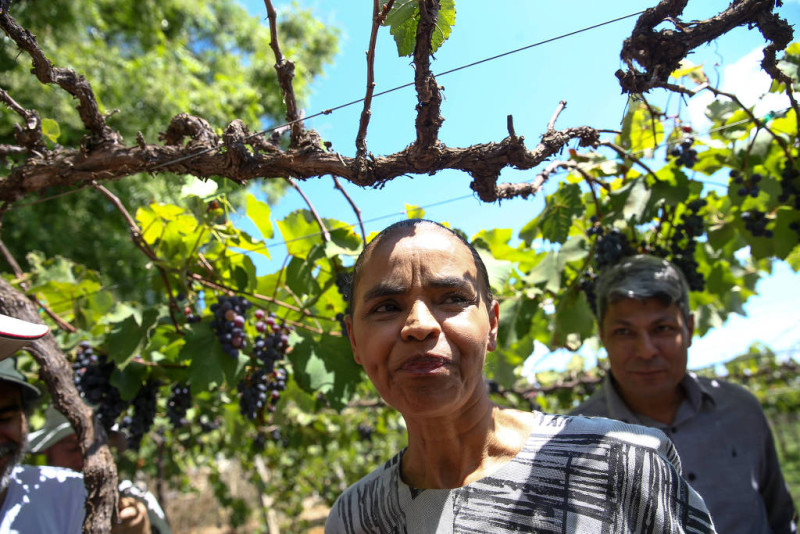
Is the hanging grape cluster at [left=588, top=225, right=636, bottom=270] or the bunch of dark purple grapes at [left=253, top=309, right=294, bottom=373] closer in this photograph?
the bunch of dark purple grapes at [left=253, top=309, right=294, bottom=373]

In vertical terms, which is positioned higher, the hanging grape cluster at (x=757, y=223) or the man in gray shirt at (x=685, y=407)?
the hanging grape cluster at (x=757, y=223)

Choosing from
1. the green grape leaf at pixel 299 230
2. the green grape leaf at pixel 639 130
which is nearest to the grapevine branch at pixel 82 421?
the green grape leaf at pixel 299 230

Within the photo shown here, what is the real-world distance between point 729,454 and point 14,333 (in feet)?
7.82

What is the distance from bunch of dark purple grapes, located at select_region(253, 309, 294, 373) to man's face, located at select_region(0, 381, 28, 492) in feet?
A: 3.13

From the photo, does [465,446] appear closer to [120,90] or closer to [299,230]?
[299,230]

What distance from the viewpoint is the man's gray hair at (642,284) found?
219 centimetres

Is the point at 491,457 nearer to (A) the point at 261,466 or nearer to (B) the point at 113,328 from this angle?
(B) the point at 113,328

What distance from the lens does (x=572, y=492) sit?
3.74 feet

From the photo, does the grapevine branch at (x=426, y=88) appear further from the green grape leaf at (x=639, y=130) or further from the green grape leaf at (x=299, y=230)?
the green grape leaf at (x=639, y=130)

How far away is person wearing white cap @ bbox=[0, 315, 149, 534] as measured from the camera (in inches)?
82.7

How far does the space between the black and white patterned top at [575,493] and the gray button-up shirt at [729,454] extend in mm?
1042

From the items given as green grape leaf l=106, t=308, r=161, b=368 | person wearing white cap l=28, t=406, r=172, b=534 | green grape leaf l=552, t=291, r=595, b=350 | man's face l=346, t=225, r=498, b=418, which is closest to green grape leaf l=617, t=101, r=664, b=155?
green grape leaf l=552, t=291, r=595, b=350

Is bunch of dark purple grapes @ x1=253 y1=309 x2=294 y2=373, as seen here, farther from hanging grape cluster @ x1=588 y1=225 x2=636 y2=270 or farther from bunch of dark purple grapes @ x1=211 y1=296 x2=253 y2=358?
hanging grape cluster @ x1=588 y1=225 x2=636 y2=270

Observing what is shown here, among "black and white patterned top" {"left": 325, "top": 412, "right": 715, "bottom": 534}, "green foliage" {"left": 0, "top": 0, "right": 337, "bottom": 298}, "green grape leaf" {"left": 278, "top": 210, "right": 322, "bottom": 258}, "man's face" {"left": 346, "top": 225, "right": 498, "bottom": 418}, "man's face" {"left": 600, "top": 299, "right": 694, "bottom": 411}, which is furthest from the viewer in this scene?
"green foliage" {"left": 0, "top": 0, "right": 337, "bottom": 298}
